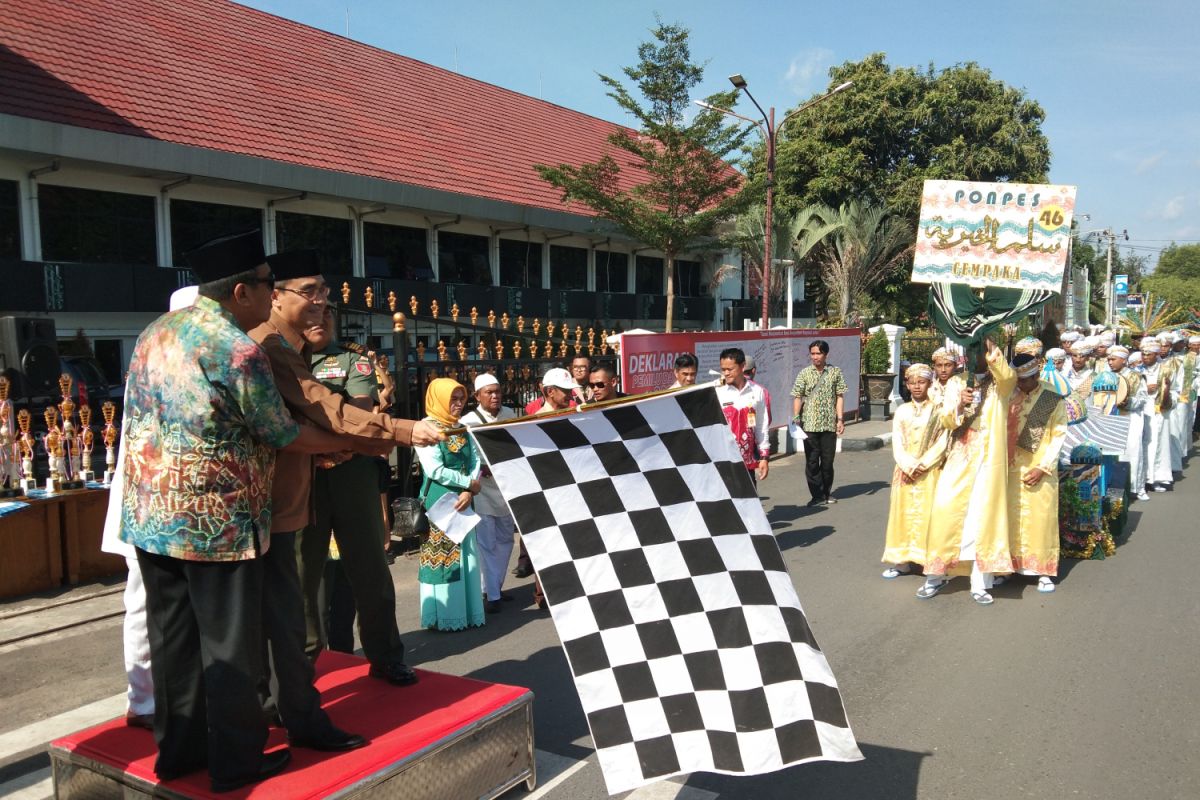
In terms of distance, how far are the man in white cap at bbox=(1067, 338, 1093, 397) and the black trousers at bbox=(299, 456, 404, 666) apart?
380 inches

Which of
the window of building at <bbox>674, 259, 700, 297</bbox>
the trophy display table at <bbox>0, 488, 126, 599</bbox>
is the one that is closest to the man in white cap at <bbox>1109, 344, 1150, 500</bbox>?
the trophy display table at <bbox>0, 488, 126, 599</bbox>

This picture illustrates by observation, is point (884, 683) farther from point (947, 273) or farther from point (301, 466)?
point (947, 273)

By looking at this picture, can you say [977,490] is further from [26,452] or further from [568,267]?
[568,267]

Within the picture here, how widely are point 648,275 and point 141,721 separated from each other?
25869 mm

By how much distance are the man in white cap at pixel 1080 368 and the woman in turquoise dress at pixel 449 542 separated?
→ 843 cm

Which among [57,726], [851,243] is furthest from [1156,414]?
[851,243]

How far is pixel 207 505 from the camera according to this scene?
8.68 feet

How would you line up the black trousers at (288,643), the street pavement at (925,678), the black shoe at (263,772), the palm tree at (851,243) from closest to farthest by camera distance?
the black shoe at (263,772)
the black trousers at (288,643)
the street pavement at (925,678)
the palm tree at (851,243)

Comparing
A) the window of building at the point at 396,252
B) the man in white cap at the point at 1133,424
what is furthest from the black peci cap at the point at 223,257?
the window of building at the point at 396,252

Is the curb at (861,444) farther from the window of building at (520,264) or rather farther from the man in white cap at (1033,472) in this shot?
the window of building at (520,264)

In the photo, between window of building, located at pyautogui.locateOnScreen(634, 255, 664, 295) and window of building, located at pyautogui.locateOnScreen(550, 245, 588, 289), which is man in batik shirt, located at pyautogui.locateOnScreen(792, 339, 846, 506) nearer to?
window of building, located at pyautogui.locateOnScreen(550, 245, 588, 289)

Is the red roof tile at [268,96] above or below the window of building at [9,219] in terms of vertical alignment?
above

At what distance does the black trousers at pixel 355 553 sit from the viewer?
386cm

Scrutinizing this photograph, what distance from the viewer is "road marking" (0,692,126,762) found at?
13.7 feet
